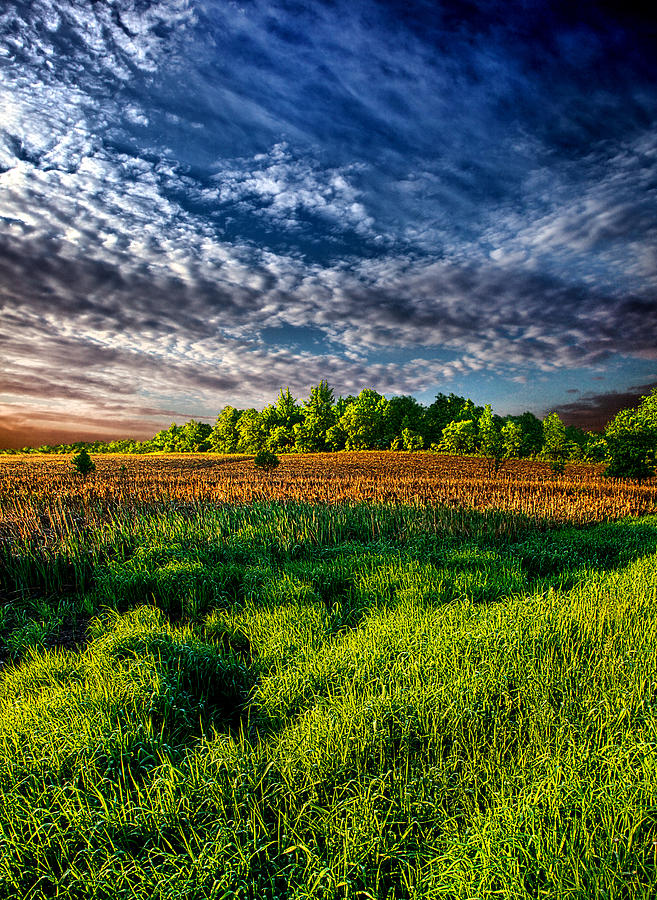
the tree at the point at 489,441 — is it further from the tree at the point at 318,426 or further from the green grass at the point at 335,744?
the green grass at the point at 335,744

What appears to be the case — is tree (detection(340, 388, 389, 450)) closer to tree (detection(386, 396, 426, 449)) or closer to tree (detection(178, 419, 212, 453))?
tree (detection(386, 396, 426, 449))

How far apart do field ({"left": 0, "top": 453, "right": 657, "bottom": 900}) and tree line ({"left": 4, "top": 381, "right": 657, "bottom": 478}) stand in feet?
84.8

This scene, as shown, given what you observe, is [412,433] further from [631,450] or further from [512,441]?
[631,450]

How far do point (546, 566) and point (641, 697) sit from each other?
5380 mm

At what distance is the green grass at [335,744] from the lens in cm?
236

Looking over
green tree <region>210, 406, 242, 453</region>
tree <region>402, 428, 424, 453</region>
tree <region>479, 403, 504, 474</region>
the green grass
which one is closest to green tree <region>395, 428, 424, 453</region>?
tree <region>402, 428, 424, 453</region>

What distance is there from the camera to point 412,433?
75.4 meters

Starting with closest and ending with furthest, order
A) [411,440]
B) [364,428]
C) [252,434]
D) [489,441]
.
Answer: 1. [489,441]
2. [411,440]
3. [364,428]
4. [252,434]

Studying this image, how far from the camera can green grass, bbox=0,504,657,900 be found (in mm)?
2361

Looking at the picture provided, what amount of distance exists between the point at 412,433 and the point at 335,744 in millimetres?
73769

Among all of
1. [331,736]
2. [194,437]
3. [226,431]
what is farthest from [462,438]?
[194,437]

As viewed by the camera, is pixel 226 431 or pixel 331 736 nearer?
pixel 331 736

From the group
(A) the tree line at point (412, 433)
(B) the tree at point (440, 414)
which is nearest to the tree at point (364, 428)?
(A) the tree line at point (412, 433)

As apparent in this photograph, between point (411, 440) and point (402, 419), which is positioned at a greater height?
point (402, 419)
